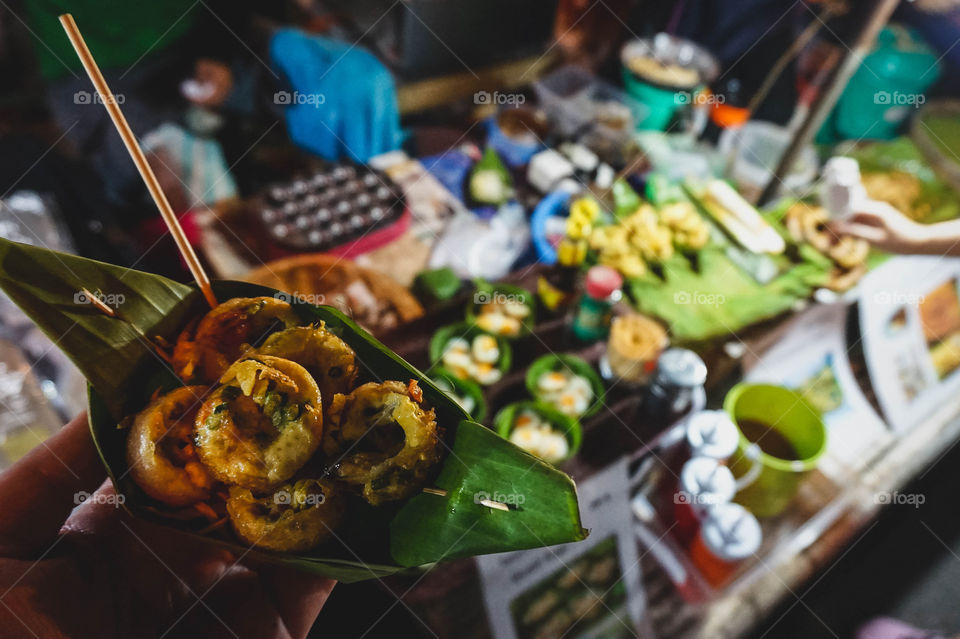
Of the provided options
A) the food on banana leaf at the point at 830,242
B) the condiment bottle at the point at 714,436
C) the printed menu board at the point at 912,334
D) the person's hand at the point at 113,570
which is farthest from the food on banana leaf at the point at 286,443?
the food on banana leaf at the point at 830,242

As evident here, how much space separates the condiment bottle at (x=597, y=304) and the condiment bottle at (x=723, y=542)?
1170 mm

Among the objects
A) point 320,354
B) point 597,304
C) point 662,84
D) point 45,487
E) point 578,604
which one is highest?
point 662,84

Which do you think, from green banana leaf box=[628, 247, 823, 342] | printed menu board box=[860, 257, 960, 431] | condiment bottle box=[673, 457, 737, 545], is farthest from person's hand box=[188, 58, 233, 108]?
printed menu board box=[860, 257, 960, 431]

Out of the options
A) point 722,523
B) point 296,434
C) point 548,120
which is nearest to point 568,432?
point 722,523

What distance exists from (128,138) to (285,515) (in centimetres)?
109

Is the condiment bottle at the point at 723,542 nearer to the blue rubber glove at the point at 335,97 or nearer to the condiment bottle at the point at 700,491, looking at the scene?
the condiment bottle at the point at 700,491

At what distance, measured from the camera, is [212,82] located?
531 cm

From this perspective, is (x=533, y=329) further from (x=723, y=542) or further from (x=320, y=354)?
(x=320, y=354)

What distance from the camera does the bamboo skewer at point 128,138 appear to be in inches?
47.8

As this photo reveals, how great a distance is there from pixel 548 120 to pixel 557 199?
1.22m

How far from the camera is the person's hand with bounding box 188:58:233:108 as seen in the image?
5250mm

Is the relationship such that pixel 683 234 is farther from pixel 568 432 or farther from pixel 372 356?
pixel 372 356

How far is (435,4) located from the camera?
5.66 m

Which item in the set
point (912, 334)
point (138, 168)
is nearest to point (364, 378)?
point (138, 168)
